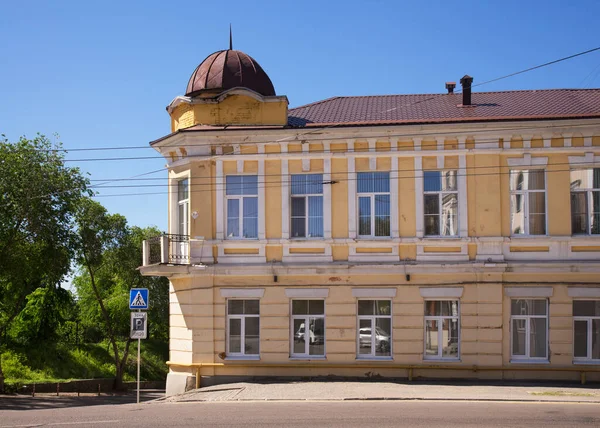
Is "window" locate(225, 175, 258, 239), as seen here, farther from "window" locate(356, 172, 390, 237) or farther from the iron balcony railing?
"window" locate(356, 172, 390, 237)

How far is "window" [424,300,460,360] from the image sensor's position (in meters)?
21.5

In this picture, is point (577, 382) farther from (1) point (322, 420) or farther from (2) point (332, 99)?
(2) point (332, 99)

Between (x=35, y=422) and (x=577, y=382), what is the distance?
13.7m

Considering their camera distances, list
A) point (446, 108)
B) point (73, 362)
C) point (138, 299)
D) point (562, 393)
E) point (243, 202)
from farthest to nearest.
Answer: point (73, 362) → point (446, 108) → point (243, 202) → point (138, 299) → point (562, 393)

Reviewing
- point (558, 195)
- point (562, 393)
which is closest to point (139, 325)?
point (562, 393)

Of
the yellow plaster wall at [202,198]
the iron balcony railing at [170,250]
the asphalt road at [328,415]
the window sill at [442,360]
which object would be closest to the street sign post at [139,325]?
the asphalt road at [328,415]

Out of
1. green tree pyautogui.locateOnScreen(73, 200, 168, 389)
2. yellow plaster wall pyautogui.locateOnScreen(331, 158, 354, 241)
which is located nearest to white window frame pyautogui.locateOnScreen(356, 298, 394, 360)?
yellow plaster wall pyautogui.locateOnScreen(331, 158, 354, 241)

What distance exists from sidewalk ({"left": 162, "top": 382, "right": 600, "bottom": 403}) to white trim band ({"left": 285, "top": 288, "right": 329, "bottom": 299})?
2.43 m

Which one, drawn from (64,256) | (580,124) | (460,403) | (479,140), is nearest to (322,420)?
(460,403)

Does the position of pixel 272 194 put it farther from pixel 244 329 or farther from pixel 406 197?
pixel 244 329

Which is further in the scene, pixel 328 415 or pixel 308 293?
pixel 308 293

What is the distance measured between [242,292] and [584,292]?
939 cm

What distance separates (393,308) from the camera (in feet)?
70.7

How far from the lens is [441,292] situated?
21.3 m
